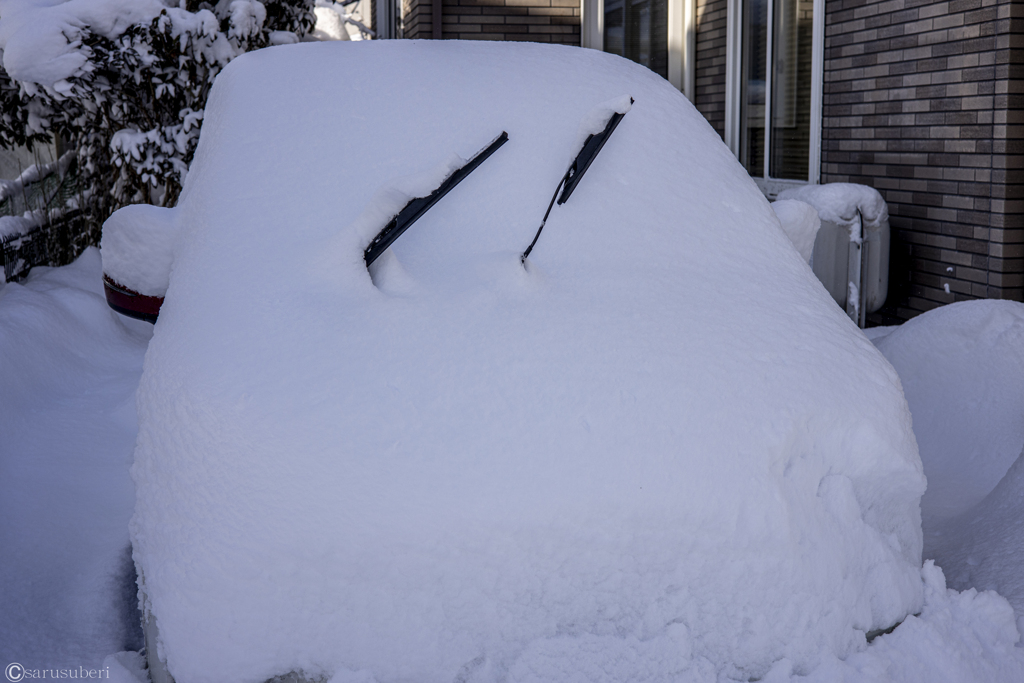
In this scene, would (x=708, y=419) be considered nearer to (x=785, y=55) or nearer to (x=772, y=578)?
(x=772, y=578)

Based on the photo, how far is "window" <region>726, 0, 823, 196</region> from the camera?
6.05 meters

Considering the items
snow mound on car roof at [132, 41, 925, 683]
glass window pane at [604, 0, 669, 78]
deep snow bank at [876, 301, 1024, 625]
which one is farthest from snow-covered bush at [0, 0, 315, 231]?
deep snow bank at [876, 301, 1024, 625]

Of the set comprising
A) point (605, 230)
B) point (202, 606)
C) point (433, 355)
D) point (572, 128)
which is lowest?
point (202, 606)

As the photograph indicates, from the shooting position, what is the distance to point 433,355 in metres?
1.70

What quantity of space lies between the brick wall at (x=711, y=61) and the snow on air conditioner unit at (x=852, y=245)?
2727 millimetres

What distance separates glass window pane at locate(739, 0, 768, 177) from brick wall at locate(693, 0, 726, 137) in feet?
0.83

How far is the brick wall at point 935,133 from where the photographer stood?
4.34m

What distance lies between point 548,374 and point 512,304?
0.25m

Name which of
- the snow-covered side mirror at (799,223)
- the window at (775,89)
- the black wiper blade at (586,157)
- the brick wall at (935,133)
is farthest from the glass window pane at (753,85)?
the black wiper blade at (586,157)

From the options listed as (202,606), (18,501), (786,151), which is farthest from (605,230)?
(786,151)

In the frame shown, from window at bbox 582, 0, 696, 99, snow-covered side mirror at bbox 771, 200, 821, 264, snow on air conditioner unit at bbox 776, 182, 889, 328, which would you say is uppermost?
window at bbox 582, 0, 696, 99

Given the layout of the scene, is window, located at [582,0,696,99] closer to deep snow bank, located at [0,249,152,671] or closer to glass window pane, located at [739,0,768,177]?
glass window pane, located at [739,0,768,177]

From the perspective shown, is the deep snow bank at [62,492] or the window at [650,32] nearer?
the deep snow bank at [62,492]

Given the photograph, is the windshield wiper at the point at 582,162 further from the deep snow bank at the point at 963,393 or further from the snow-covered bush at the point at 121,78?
the snow-covered bush at the point at 121,78
